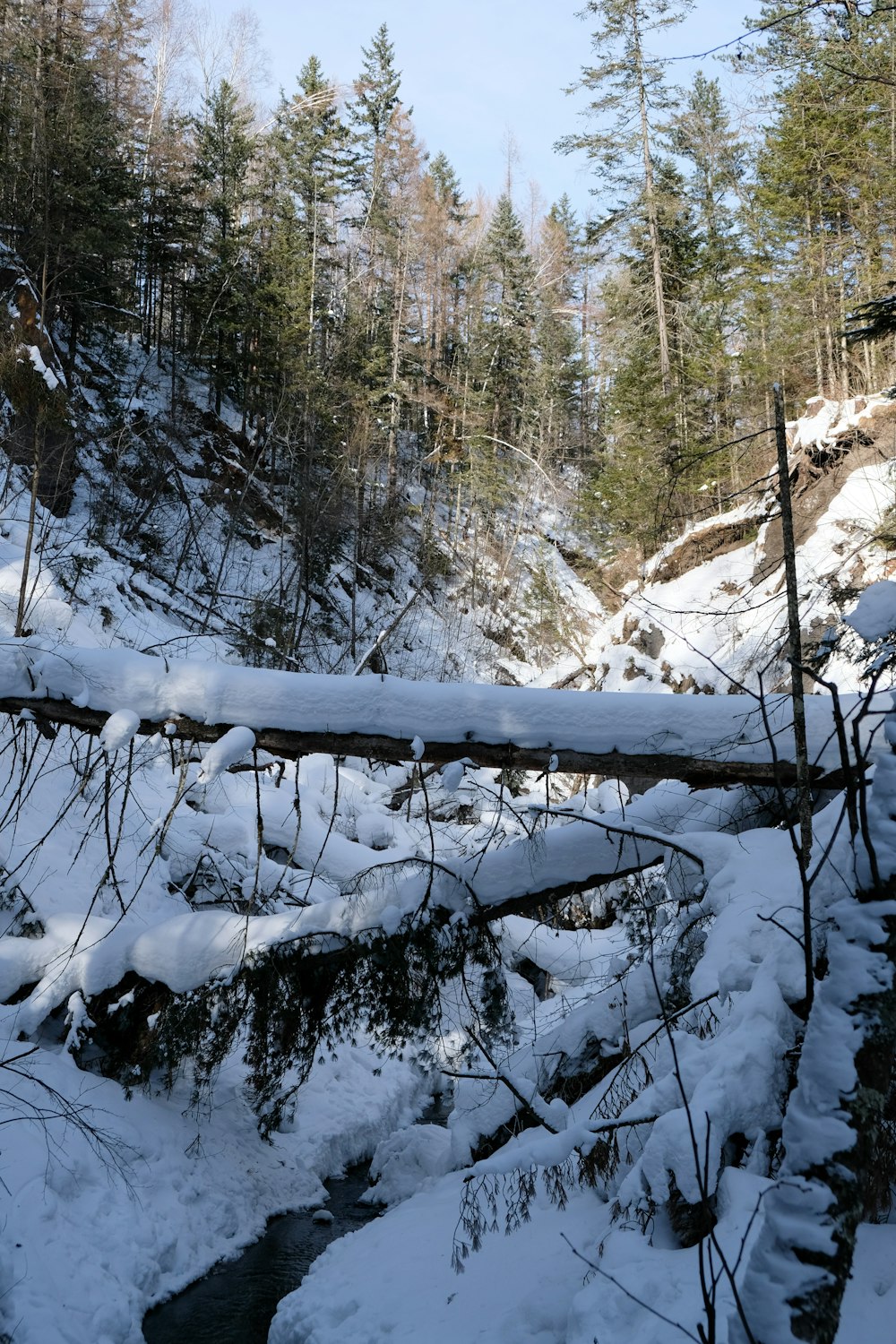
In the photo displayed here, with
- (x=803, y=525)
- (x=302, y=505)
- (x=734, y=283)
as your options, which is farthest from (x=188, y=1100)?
(x=734, y=283)

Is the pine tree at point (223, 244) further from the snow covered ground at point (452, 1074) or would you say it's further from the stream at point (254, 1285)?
the stream at point (254, 1285)

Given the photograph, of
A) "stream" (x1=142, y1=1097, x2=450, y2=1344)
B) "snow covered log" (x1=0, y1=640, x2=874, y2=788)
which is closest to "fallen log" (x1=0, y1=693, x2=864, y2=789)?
"snow covered log" (x1=0, y1=640, x2=874, y2=788)

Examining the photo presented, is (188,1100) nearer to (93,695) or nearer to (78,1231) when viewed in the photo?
(78,1231)

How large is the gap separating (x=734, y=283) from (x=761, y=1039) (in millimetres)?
19525

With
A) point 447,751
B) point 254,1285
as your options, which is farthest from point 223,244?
point 254,1285

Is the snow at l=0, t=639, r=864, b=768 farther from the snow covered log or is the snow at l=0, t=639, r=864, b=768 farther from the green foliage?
the green foliage

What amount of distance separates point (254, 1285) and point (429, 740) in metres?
4.35

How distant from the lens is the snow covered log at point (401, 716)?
16.4 ft

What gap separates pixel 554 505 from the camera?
32.5m

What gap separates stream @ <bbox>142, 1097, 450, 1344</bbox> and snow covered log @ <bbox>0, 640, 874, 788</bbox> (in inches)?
152

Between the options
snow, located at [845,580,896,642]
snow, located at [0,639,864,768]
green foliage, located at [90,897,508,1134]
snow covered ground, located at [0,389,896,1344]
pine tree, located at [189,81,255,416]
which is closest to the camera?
snow, located at [845,580,896,642]

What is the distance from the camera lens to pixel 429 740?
5027 millimetres

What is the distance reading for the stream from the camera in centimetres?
560

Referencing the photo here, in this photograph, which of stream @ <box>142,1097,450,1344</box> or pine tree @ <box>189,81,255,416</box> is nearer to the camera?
stream @ <box>142,1097,450,1344</box>
